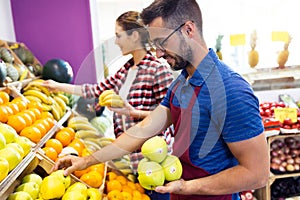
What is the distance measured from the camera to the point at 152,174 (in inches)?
35.8

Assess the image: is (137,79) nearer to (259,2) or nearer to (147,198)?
(147,198)

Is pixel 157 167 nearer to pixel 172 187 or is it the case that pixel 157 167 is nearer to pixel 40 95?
pixel 172 187

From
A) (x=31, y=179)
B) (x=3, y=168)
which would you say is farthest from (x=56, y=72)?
(x=3, y=168)

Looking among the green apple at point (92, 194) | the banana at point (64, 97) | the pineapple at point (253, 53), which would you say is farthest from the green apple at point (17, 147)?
the pineapple at point (253, 53)

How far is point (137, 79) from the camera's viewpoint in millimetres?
1607

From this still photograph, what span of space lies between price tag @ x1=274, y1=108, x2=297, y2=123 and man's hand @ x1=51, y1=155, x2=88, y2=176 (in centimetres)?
169

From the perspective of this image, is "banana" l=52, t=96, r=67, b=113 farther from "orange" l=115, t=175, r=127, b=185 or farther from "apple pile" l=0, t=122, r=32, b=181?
"apple pile" l=0, t=122, r=32, b=181

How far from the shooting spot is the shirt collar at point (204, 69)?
3.32 ft

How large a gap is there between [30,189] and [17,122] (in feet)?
1.15

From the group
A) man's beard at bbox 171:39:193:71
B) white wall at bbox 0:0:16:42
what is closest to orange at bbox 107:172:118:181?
man's beard at bbox 171:39:193:71

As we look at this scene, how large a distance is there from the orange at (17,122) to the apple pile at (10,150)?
0.57 ft

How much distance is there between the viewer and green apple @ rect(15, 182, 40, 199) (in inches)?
48.1

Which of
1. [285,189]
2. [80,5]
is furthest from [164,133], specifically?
[80,5]

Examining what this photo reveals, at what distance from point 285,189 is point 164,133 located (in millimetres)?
1502
